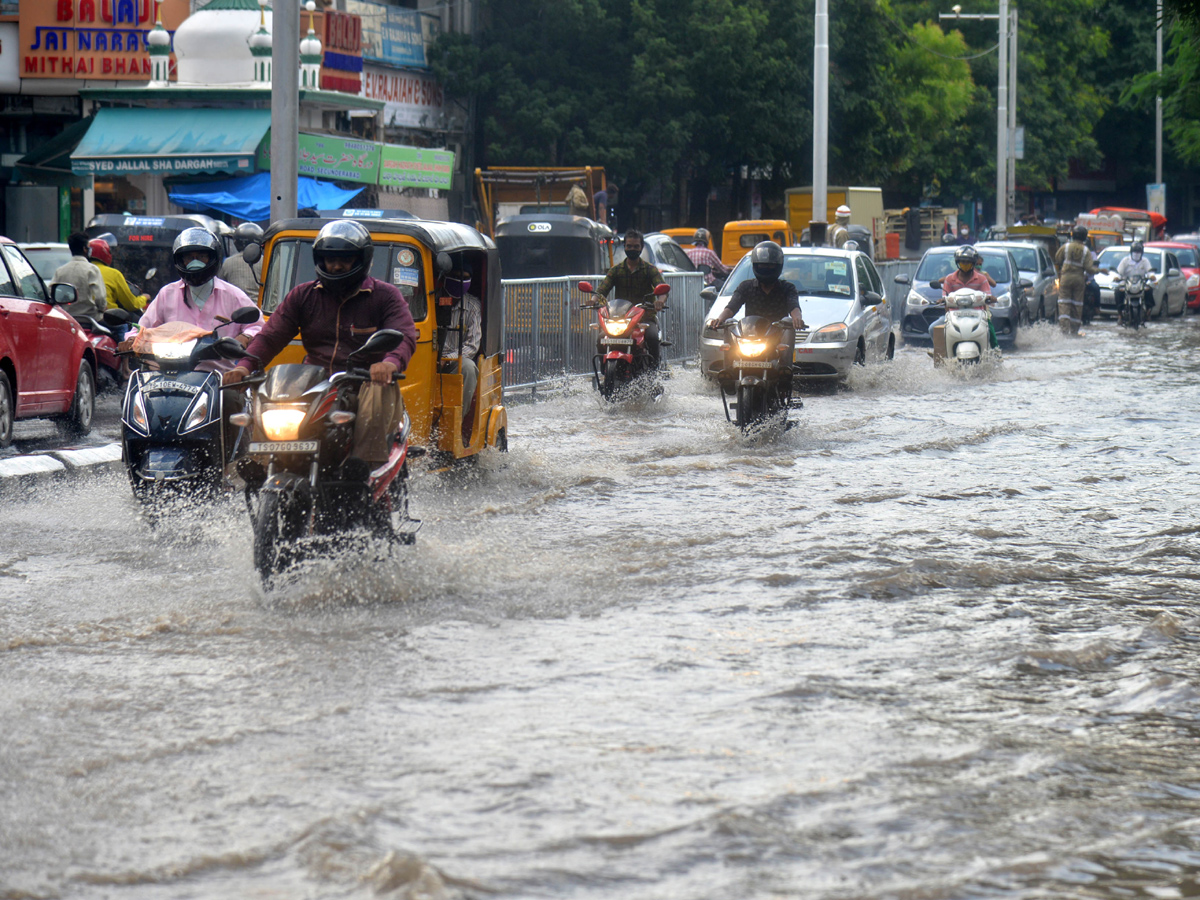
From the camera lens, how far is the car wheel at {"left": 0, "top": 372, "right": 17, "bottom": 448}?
41.1 ft

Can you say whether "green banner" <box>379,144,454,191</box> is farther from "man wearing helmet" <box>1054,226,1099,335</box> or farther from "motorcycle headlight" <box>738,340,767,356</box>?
"motorcycle headlight" <box>738,340,767,356</box>

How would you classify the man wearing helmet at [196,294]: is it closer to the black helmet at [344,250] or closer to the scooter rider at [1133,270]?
the black helmet at [344,250]

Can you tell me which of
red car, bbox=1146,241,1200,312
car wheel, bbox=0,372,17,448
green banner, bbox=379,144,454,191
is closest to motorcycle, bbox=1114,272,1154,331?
red car, bbox=1146,241,1200,312

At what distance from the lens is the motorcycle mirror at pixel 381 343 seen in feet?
24.1

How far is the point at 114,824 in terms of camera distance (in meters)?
4.44

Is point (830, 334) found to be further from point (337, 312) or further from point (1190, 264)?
point (1190, 264)

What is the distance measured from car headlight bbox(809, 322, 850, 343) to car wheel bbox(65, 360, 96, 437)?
7.90 m

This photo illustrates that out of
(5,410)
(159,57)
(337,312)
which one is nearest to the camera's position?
(337,312)

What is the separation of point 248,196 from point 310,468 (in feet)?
59.4

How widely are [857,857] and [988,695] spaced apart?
180 centimetres

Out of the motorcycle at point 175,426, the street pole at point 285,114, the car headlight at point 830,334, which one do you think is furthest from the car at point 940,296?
the motorcycle at point 175,426

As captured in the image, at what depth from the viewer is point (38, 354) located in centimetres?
1299

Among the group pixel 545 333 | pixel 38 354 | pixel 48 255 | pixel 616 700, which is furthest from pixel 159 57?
pixel 616 700

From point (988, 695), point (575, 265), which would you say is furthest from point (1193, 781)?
point (575, 265)
